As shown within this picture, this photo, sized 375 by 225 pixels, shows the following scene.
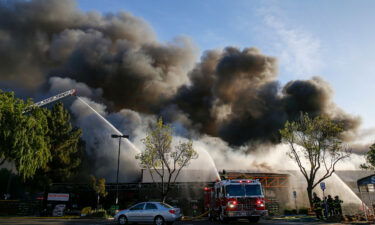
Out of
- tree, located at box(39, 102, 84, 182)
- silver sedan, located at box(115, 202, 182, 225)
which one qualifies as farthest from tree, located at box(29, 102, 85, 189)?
silver sedan, located at box(115, 202, 182, 225)

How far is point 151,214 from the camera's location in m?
14.8

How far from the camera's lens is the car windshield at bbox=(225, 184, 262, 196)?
605 inches

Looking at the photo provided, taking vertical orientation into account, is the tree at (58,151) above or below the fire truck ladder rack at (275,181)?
above

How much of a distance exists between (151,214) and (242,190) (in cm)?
524

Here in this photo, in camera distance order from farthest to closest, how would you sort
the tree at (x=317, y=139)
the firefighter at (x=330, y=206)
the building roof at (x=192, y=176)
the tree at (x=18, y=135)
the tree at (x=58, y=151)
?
the building roof at (x=192, y=176), the tree at (x=58, y=151), the tree at (x=317, y=139), the tree at (x=18, y=135), the firefighter at (x=330, y=206)

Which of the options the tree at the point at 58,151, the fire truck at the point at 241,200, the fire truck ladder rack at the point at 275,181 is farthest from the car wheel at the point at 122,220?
the fire truck ladder rack at the point at 275,181

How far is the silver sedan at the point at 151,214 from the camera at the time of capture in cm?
1448

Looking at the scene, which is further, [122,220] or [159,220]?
[122,220]

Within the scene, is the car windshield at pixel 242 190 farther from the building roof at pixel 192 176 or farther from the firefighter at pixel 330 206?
the building roof at pixel 192 176

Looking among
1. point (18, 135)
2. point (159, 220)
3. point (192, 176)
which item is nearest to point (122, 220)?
point (159, 220)

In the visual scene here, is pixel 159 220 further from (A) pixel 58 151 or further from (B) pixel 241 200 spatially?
(A) pixel 58 151

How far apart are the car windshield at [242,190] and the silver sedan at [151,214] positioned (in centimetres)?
317

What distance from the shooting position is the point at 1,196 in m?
58.7

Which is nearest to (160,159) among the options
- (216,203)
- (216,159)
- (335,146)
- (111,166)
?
(216,203)
